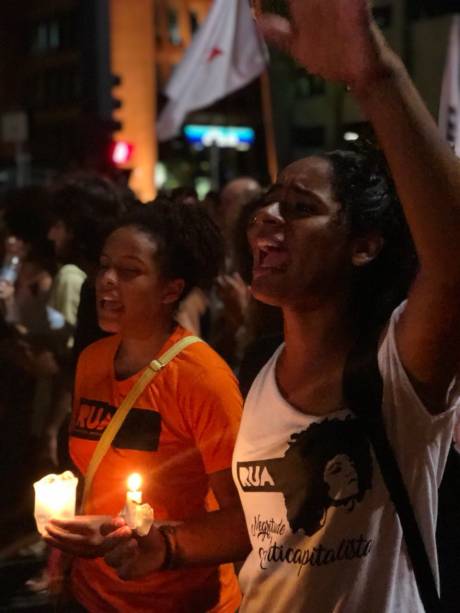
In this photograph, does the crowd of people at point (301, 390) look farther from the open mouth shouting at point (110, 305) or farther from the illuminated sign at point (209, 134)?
the illuminated sign at point (209, 134)

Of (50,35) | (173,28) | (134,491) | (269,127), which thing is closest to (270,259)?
(134,491)

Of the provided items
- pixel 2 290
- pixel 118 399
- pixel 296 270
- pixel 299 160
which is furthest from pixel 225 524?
pixel 2 290

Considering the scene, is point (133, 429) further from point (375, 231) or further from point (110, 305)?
point (375, 231)

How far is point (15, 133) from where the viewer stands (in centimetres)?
1452

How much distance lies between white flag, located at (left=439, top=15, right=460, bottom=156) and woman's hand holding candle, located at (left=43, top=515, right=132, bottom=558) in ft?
15.2

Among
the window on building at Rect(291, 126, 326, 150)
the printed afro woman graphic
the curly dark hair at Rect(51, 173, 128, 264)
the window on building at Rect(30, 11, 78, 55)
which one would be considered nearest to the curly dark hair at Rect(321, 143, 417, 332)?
the printed afro woman graphic

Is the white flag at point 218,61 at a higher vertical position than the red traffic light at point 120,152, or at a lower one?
higher

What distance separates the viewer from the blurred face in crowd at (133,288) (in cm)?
305

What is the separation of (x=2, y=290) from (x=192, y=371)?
351 centimetres

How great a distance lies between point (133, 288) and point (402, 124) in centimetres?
155

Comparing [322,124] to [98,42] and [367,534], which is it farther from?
[367,534]

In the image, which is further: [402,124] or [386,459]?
[386,459]

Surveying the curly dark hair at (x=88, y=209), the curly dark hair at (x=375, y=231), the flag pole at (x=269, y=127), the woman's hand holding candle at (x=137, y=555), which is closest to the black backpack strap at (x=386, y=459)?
the curly dark hair at (x=375, y=231)

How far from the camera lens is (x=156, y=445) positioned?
277cm
